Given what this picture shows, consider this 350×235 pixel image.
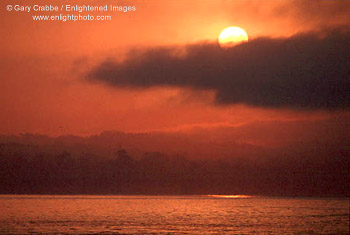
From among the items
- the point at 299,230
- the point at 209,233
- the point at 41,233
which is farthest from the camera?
the point at 299,230

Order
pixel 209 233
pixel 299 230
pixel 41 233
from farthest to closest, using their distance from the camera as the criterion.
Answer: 1. pixel 299 230
2. pixel 209 233
3. pixel 41 233

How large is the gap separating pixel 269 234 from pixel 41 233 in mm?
43032

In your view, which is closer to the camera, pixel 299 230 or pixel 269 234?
pixel 269 234

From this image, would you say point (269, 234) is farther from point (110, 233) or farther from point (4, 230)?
point (4, 230)

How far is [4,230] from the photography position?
283 feet

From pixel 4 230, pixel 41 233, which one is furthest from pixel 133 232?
pixel 4 230

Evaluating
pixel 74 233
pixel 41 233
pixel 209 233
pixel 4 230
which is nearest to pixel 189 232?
pixel 209 233

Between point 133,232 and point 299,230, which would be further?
point 299,230

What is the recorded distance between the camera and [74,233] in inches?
3287

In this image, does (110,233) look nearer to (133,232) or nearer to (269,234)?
(133,232)

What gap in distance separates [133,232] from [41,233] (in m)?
16.9

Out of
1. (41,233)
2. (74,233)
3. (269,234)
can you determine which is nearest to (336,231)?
(269,234)

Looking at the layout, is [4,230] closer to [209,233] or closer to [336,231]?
[209,233]

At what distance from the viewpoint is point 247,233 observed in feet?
291
